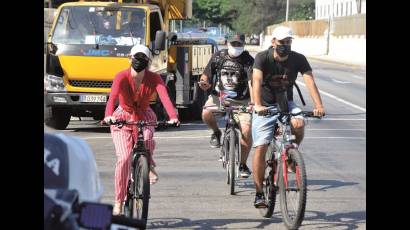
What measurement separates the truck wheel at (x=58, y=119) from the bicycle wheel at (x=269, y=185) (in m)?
9.02

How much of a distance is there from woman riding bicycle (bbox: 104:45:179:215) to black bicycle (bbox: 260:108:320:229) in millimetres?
987

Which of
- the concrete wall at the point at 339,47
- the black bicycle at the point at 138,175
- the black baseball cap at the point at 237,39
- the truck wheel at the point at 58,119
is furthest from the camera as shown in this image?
the concrete wall at the point at 339,47

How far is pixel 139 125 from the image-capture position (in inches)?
290

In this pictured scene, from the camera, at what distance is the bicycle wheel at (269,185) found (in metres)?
8.00

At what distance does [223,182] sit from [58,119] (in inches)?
288

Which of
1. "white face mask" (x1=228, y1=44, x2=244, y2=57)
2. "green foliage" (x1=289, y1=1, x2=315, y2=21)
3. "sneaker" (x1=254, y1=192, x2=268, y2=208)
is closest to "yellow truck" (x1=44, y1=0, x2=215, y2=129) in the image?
"white face mask" (x1=228, y1=44, x2=244, y2=57)

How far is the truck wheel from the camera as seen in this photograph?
1681 cm

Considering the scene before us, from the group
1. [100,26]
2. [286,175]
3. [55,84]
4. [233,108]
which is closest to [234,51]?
[233,108]

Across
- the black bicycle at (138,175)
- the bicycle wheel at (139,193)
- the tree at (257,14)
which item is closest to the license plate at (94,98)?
the black bicycle at (138,175)

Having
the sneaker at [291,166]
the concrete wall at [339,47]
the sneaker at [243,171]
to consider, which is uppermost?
the sneaker at [291,166]

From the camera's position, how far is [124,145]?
7.49 meters

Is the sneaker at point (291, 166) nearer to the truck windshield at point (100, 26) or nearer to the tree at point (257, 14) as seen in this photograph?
the truck windshield at point (100, 26)

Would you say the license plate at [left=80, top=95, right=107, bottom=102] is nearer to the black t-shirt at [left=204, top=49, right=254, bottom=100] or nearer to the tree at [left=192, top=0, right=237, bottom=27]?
the black t-shirt at [left=204, top=49, right=254, bottom=100]

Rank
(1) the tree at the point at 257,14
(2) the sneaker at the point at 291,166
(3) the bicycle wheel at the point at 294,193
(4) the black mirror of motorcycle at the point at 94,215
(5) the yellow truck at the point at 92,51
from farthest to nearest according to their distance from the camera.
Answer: (1) the tree at the point at 257,14, (5) the yellow truck at the point at 92,51, (2) the sneaker at the point at 291,166, (3) the bicycle wheel at the point at 294,193, (4) the black mirror of motorcycle at the point at 94,215
